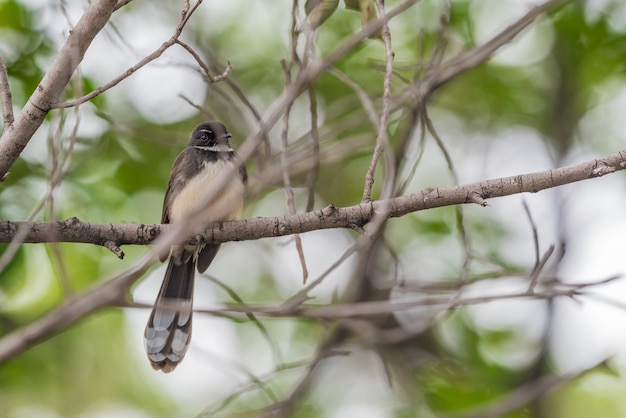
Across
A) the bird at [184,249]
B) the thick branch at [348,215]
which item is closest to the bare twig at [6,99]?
the thick branch at [348,215]

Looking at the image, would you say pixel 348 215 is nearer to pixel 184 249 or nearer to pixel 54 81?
pixel 54 81

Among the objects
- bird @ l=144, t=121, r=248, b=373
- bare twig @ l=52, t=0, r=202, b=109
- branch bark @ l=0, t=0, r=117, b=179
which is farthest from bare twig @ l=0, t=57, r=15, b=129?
bird @ l=144, t=121, r=248, b=373

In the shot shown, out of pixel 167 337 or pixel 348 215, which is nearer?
pixel 348 215

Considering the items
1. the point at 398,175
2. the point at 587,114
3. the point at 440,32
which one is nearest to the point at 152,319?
the point at 398,175

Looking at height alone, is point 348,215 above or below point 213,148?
below

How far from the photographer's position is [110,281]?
1.84 m

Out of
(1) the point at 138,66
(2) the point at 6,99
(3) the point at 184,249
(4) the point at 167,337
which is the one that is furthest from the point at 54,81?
(3) the point at 184,249

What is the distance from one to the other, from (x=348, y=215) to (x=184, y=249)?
2.16 metres

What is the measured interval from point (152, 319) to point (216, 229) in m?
1.29

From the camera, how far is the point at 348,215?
3.44 metres

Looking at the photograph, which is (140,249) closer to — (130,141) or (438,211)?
(130,141)

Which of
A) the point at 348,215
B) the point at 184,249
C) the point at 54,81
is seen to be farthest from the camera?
the point at 184,249

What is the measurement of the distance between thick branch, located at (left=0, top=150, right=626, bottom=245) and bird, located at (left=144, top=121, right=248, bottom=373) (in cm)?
114

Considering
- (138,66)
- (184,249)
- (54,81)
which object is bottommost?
(138,66)
